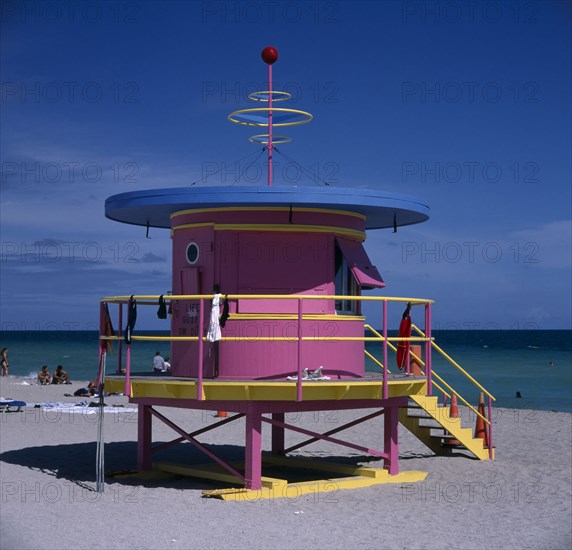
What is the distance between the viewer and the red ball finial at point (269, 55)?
57.3 feet

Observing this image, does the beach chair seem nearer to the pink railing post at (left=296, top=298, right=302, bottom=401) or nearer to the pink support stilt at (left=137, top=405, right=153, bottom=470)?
the pink support stilt at (left=137, top=405, right=153, bottom=470)

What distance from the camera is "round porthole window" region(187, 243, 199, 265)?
56.0ft

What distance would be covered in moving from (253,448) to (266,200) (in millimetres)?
3817

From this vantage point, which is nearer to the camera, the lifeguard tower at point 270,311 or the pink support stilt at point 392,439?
the lifeguard tower at point 270,311

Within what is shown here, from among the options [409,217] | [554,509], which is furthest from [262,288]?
[554,509]

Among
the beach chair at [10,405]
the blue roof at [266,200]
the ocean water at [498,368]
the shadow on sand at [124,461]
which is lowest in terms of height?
the ocean water at [498,368]

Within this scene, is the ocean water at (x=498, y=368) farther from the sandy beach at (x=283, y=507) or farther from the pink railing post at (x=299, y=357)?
the pink railing post at (x=299, y=357)

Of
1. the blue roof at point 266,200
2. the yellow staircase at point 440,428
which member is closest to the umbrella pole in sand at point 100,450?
the blue roof at point 266,200

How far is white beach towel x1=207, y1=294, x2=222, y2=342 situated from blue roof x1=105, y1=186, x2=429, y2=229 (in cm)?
159

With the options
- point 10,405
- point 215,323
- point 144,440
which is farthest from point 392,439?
point 10,405

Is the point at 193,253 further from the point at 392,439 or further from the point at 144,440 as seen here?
the point at 392,439

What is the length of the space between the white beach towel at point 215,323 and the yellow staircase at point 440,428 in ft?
14.7

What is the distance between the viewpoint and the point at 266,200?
15914 millimetres

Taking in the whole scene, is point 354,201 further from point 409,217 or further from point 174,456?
point 174,456
